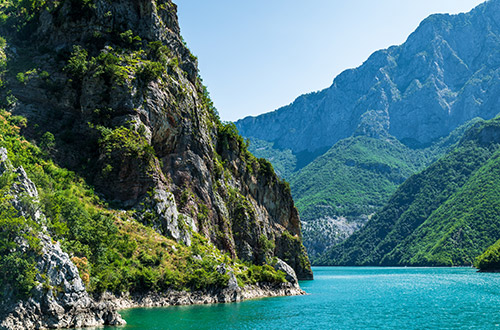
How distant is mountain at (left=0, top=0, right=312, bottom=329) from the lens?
47.3 metres

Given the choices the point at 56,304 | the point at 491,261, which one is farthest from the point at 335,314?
the point at 491,261

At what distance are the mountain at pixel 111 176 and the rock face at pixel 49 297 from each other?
120 mm

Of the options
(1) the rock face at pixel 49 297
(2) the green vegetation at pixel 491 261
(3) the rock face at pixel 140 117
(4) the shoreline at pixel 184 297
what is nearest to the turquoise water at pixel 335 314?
(4) the shoreline at pixel 184 297

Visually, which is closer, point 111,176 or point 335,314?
point 335,314

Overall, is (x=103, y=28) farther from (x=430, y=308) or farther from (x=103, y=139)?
(x=430, y=308)

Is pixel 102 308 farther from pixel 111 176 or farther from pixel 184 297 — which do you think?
pixel 111 176

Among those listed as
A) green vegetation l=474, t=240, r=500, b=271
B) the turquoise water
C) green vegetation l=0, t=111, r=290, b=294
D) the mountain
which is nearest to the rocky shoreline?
the mountain

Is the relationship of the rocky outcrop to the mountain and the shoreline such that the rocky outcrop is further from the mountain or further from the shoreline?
the shoreline

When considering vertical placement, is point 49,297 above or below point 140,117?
below

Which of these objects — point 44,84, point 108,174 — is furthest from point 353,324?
point 44,84

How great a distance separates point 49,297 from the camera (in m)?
45.3

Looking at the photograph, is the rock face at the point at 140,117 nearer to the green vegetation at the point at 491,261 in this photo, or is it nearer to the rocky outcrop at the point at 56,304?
the rocky outcrop at the point at 56,304

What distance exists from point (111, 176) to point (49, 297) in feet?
123

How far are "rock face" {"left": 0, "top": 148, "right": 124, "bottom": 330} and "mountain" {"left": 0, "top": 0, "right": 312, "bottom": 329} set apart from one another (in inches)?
4.7
